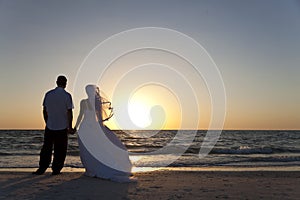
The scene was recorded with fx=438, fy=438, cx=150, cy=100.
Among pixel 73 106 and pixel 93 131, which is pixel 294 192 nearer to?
pixel 93 131

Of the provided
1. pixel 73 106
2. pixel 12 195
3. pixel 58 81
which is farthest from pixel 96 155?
pixel 12 195

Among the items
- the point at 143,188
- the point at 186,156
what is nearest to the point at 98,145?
the point at 143,188

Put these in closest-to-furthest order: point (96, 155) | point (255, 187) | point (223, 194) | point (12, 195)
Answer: point (12, 195) < point (223, 194) < point (255, 187) < point (96, 155)

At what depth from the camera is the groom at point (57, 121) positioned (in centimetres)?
900

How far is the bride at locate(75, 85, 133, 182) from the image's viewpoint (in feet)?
29.2

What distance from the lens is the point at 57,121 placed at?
902 centimetres

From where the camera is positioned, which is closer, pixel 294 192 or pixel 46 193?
pixel 46 193

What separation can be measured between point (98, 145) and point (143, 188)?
5.51 feet

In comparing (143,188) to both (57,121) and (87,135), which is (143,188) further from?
(57,121)

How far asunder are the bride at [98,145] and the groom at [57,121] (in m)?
0.28

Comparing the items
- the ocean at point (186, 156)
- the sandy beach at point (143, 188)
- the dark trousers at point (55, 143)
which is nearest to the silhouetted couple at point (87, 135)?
the dark trousers at point (55, 143)

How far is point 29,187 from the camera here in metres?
7.48

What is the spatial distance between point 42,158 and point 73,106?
1.26m

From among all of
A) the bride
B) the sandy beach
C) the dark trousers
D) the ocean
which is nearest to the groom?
the dark trousers
